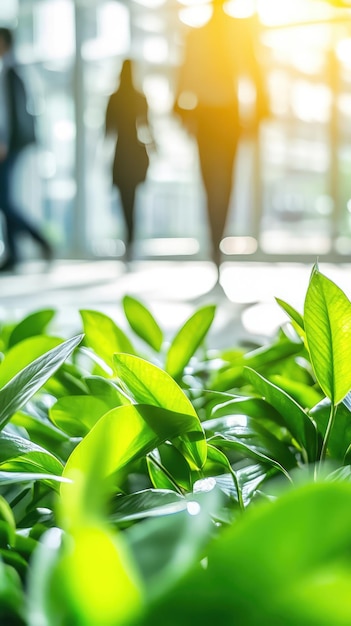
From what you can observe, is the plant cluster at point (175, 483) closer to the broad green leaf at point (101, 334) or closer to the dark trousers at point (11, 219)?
the broad green leaf at point (101, 334)

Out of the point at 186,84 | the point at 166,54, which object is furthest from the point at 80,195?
the point at 186,84

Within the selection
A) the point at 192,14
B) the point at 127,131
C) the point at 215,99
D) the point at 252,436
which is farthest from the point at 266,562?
the point at 192,14

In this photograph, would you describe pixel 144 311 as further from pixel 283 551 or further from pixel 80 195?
pixel 80 195

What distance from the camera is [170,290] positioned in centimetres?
598

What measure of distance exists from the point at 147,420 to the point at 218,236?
504cm

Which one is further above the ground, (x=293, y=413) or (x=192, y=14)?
(x=192, y=14)

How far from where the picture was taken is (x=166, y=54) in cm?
880

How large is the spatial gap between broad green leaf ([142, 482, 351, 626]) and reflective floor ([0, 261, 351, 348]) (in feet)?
8.42

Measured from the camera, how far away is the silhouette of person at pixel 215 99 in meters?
5.18

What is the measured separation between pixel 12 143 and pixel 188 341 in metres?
6.34

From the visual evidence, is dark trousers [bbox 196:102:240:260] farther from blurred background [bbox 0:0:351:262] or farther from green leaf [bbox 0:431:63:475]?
green leaf [bbox 0:431:63:475]

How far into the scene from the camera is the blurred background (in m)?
7.84

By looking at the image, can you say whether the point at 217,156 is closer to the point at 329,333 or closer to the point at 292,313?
the point at 292,313

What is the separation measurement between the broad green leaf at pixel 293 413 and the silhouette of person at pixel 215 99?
15.9ft
